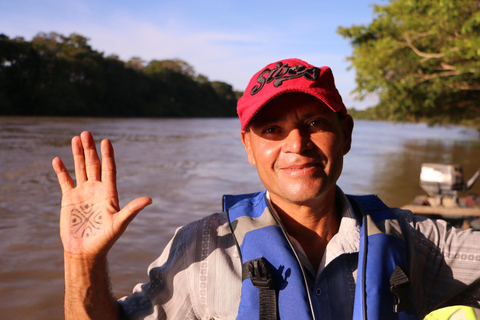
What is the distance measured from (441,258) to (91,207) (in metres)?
1.41

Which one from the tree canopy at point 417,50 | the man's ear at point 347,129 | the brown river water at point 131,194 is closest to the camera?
the man's ear at point 347,129

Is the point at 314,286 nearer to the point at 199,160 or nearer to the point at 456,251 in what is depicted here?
the point at 456,251

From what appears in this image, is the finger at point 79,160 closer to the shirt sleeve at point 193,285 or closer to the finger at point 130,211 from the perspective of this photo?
the finger at point 130,211

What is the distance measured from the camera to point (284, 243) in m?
1.64

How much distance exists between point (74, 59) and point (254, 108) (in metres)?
55.0

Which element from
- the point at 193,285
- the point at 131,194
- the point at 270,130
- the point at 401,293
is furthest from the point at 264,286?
the point at 131,194

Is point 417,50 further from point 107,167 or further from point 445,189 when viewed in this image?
point 107,167

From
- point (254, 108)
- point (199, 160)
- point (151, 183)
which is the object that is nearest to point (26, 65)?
point (199, 160)

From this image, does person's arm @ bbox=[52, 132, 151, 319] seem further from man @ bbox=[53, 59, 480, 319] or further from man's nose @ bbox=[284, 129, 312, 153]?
man's nose @ bbox=[284, 129, 312, 153]

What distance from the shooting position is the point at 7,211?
22.5ft

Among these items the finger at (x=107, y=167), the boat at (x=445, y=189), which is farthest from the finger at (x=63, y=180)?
the boat at (x=445, y=189)

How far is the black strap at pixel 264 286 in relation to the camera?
1.50m

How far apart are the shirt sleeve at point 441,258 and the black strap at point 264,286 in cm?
61

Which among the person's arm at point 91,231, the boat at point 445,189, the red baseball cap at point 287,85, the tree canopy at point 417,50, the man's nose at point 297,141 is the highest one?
the tree canopy at point 417,50
